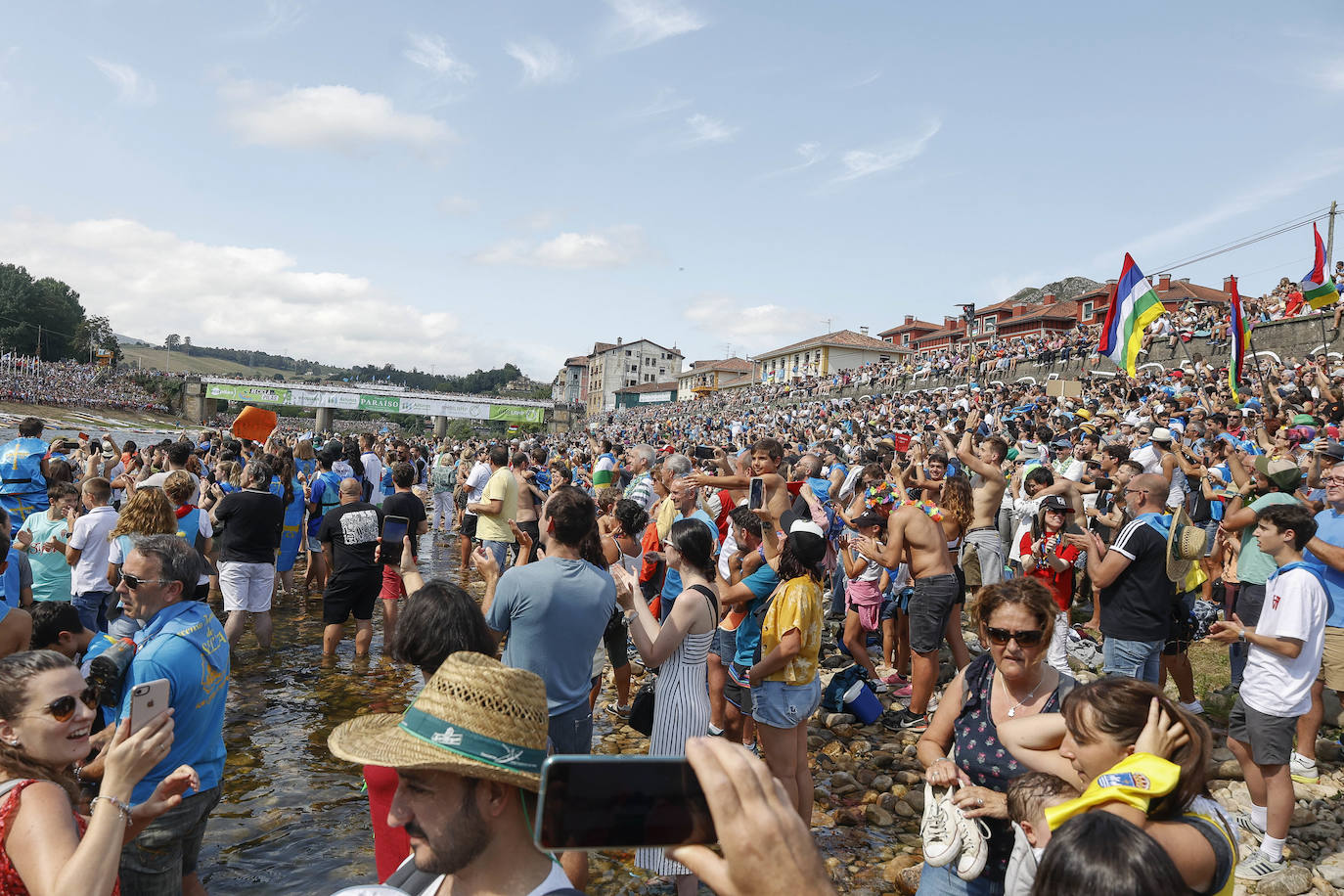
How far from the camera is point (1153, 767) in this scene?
5.28 feet

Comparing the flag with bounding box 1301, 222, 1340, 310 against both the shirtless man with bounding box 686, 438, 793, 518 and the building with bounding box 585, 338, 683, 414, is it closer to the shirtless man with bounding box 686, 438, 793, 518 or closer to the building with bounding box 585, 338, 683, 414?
the shirtless man with bounding box 686, 438, 793, 518

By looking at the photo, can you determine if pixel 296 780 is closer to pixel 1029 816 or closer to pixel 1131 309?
pixel 1029 816

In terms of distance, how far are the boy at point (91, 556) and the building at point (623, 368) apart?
3557 inches

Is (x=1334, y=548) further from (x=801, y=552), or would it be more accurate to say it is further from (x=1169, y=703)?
(x=1169, y=703)

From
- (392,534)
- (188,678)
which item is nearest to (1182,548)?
(188,678)

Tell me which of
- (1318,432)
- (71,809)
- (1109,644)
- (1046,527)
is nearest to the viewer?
(71,809)

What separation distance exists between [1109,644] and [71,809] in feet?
17.2

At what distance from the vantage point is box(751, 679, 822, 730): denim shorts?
3932mm

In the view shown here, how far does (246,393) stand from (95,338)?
4792cm

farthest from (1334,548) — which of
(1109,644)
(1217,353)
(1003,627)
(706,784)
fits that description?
(1217,353)

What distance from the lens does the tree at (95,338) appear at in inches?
3105

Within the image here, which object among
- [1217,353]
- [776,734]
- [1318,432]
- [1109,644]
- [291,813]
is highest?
[1217,353]

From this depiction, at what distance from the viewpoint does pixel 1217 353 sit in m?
20.3

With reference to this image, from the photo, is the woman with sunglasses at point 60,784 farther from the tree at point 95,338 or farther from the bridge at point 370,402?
the tree at point 95,338
